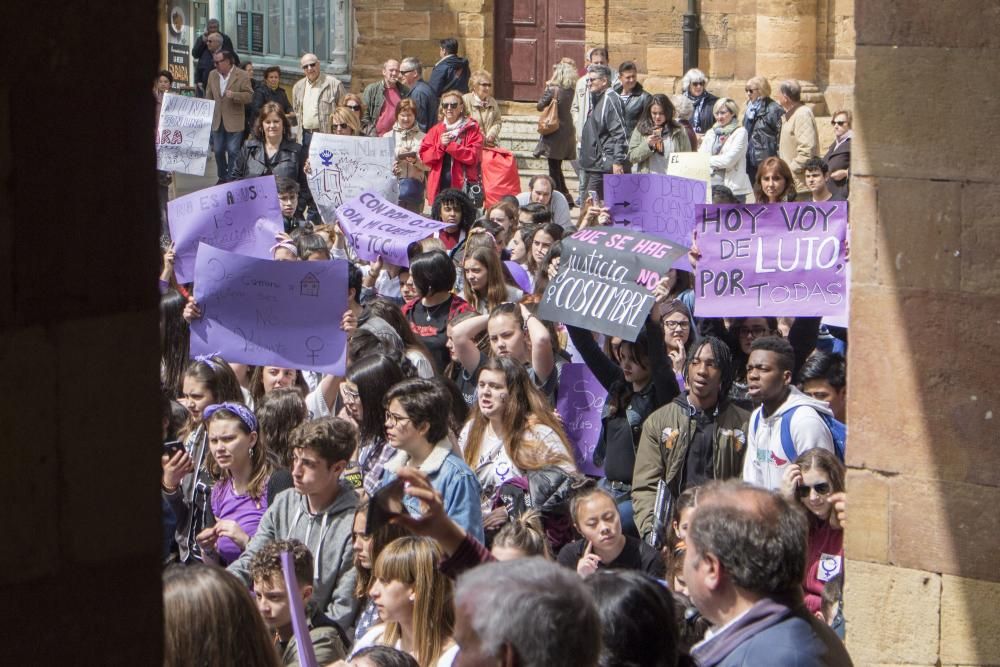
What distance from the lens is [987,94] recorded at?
5102mm

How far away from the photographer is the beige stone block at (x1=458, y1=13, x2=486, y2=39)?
22.6 m

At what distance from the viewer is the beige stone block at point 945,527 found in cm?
514

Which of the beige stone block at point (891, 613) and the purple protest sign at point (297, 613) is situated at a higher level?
the purple protest sign at point (297, 613)

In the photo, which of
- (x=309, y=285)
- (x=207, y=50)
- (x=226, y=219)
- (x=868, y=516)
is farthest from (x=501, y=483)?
(x=207, y=50)

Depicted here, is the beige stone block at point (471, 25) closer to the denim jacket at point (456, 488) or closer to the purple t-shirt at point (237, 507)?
the purple t-shirt at point (237, 507)

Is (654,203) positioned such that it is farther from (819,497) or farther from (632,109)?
(632,109)

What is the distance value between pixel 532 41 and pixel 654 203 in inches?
515

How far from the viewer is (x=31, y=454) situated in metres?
2.24

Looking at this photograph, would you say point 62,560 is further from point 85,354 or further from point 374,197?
point 374,197

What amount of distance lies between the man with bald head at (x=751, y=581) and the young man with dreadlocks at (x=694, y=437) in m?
2.87

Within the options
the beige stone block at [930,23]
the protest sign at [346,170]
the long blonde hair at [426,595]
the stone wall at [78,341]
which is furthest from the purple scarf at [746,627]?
the protest sign at [346,170]

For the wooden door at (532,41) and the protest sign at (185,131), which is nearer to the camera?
the protest sign at (185,131)

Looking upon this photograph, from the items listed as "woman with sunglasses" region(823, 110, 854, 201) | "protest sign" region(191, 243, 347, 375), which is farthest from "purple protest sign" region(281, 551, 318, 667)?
"woman with sunglasses" region(823, 110, 854, 201)

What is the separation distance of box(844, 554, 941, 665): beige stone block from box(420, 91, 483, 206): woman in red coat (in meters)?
9.76
